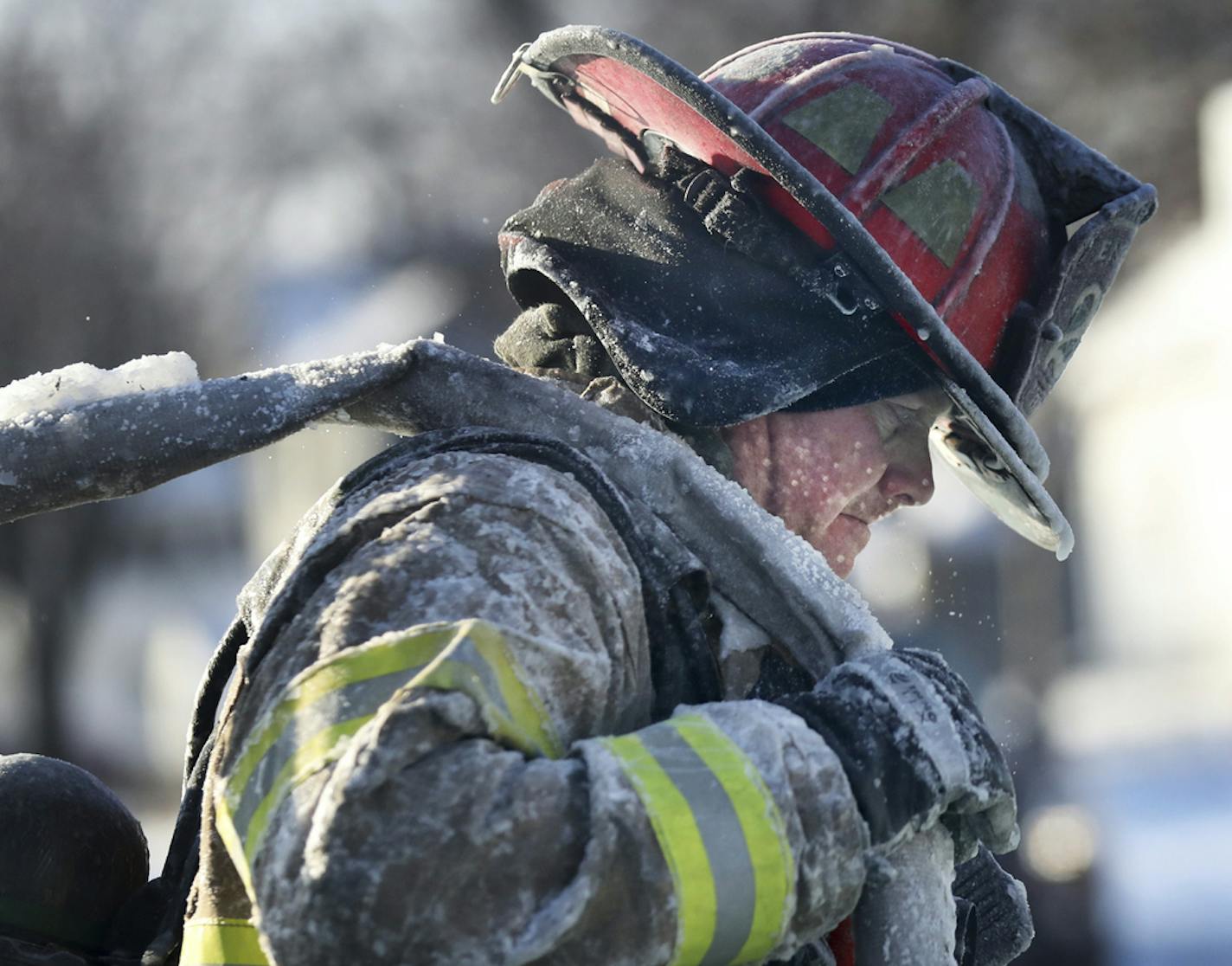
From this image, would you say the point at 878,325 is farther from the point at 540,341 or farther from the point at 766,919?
the point at 766,919

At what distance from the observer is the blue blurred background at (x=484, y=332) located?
8430 mm

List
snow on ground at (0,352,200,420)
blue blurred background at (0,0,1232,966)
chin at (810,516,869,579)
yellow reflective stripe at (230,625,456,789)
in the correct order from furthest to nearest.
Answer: blue blurred background at (0,0,1232,966), chin at (810,516,869,579), snow on ground at (0,352,200,420), yellow reflective stripe at (230,625,456,789)

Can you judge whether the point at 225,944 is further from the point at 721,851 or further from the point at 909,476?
the point at 909,476

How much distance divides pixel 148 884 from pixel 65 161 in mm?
10101

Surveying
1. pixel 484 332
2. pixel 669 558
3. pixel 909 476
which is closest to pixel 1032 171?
pixel 909 476

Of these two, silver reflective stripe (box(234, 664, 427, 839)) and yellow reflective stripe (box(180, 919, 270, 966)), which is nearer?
silver reflective stripe (box(234, 664, 427, 839))

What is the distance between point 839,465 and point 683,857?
1037 millimetres

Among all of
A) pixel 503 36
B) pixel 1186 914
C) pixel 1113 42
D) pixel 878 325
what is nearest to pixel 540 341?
pixel 878 325

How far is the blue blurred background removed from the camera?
27.7 feet

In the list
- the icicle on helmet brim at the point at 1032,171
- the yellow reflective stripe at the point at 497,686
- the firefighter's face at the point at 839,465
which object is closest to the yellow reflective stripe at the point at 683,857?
the yellow reflective stripe at the point at 497,686

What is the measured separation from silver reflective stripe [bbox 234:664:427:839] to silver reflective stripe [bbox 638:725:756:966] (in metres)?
0.29

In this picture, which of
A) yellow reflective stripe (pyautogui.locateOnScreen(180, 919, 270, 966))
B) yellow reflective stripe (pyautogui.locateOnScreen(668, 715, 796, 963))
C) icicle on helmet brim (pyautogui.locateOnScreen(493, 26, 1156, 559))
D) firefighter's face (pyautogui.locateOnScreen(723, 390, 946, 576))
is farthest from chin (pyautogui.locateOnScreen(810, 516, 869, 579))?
yellow reflective stripe (pyautogui.locateOnScreen(180, 919, 270, 966))

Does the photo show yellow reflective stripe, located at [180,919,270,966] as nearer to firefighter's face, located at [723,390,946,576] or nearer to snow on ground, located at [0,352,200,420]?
snow on ground, located at [0,352,200,420]

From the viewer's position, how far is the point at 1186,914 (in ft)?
27.2
